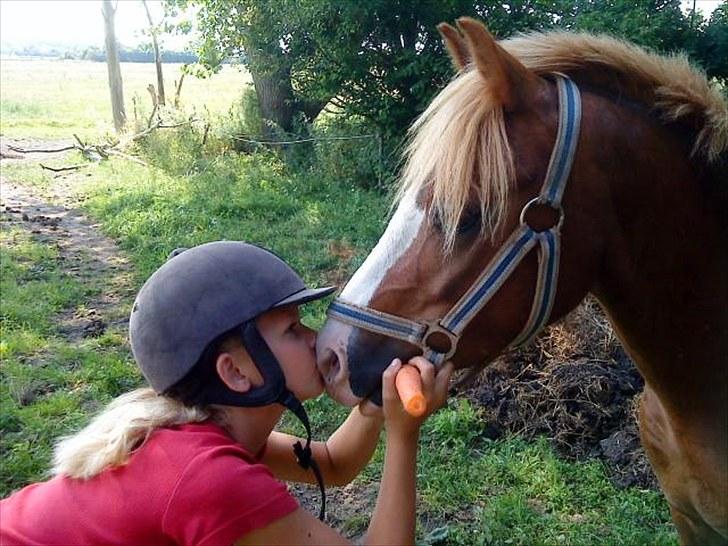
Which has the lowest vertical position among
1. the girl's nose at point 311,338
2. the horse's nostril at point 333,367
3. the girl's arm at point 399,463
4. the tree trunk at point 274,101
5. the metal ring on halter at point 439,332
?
the tree trunk at point 274,101

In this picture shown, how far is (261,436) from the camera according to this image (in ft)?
5.92

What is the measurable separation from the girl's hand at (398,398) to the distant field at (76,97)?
10915 mm

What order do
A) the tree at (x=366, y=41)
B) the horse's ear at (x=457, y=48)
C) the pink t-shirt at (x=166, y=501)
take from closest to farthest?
the pink t-shirt at (x=166, y=501), the horse's ear at (x=457, y=48), the tree at (x=366, y=41)

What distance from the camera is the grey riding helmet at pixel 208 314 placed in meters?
1.59

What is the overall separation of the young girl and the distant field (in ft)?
35.5

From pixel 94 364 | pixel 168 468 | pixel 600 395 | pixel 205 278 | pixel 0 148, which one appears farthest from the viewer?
pixel 0 148

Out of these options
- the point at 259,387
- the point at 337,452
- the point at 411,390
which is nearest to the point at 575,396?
the point at 337,452

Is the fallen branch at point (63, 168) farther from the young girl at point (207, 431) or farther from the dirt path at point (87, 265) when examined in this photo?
the young girl at point (207, 431)

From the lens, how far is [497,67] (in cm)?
158

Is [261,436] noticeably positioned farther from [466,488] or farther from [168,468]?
[466,488]

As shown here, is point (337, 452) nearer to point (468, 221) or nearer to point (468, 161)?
point (468, 221)

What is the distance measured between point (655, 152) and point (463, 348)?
62cm

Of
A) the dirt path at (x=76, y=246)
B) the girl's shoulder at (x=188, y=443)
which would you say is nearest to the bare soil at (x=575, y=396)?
the girl's shoulder at (x=188, y=443)

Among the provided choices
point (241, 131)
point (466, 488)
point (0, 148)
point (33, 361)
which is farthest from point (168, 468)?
point (0, 148)
